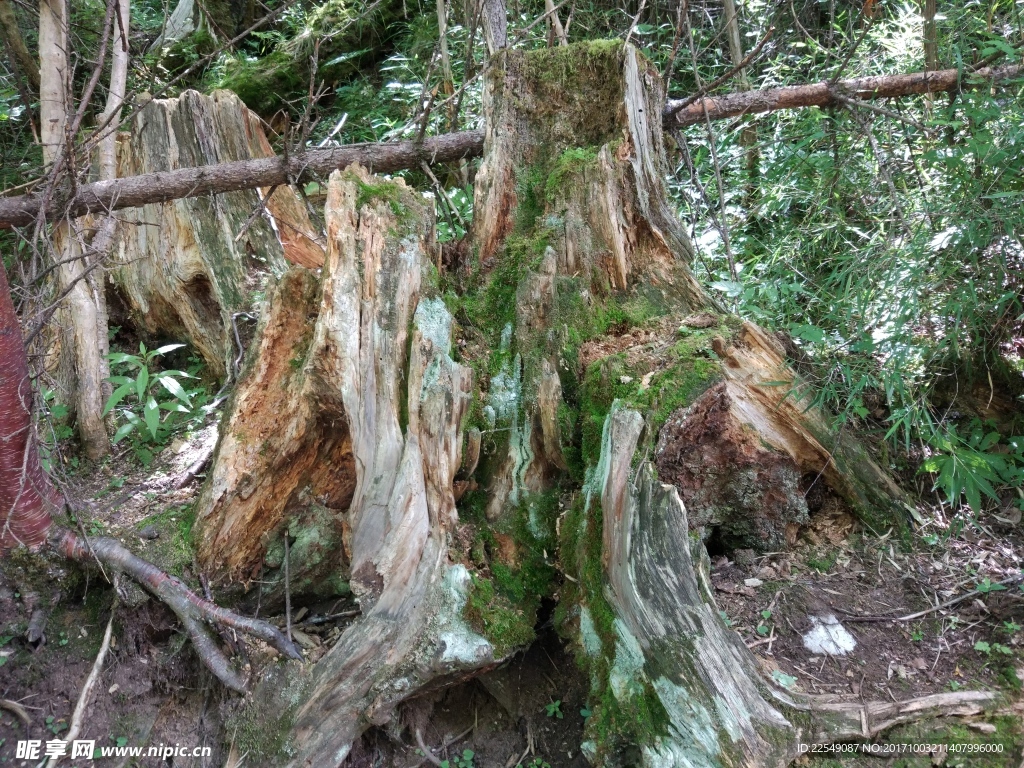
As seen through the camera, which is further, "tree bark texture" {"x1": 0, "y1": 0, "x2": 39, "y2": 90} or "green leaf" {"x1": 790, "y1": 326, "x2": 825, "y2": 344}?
"tree bark texture" {"x1": 0, "y1": 0, "x2": 39, "y2": 90}

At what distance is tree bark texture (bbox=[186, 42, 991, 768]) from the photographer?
90.4 inches

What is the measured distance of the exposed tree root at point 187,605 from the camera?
264 cm

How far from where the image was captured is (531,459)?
287 cm

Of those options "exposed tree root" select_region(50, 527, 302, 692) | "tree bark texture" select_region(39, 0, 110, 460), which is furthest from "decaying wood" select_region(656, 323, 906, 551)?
"tree bark texture" select_region(39, 0, 110, 460)

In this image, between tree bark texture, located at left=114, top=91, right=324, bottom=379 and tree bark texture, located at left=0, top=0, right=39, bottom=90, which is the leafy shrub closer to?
tree bark texture, located at left=114, top=91, right=324, bottom=379

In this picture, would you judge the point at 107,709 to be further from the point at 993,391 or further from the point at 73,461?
the point at 993,391

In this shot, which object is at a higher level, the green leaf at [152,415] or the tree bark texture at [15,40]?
the tree bark texture at [15,40]

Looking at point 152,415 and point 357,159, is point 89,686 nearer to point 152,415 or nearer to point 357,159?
point 152,415

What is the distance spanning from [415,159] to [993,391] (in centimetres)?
354

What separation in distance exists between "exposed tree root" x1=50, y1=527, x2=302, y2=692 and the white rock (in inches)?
80.8

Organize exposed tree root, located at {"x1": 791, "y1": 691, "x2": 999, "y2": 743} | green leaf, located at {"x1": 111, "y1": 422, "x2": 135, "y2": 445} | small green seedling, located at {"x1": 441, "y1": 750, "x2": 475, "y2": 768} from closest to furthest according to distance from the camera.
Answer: exposed tree root, located at {"x1": 791, "y1": 691, "x2": 999, "y2": 743} → small green seedling, located at {"x1": 441, "y1": 750, "x2": 475, "y2": 768} → green leaf, located at {"x1": 111, "y1": 422, "x2": 135, "y2": 445}

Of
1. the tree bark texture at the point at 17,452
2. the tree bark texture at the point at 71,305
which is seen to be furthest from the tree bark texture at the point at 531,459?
the tree bark texture at the point at 71,305

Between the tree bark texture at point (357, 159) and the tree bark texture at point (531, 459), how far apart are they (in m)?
0.94

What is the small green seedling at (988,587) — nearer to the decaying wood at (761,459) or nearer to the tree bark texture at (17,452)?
the decaying wood at (761,459)
